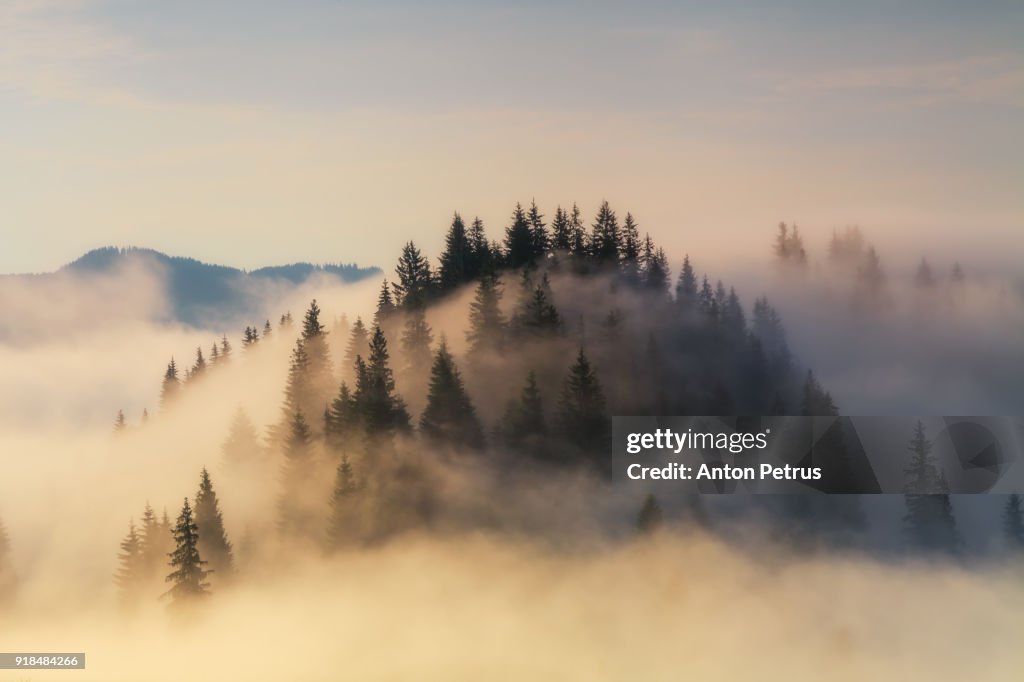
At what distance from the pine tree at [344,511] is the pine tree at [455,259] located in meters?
28.7

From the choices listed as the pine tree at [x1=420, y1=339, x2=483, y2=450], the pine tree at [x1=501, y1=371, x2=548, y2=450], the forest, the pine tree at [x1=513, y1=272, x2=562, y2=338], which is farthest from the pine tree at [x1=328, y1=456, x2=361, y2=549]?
the pine tree at [x1=513, y1=272, x2=562, y2=338]

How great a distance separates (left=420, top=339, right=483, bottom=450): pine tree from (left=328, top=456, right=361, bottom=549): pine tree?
9193 millimetres

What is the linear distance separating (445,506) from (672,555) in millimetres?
25086

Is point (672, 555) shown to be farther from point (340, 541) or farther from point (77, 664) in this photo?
point (77, 664)

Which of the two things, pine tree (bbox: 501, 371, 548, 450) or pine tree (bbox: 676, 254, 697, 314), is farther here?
pine tree (bbox: 676, 254, 697, 314)

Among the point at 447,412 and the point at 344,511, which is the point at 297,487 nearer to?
the point at 344,511

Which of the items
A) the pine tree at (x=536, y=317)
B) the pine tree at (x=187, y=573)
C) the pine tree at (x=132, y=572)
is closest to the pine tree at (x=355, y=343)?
the pine tree at (x=536, y=317)

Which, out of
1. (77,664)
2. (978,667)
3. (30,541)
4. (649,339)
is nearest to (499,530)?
(649,339)

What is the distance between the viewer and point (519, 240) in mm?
143500

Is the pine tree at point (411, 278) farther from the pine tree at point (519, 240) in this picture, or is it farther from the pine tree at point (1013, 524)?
the pine tree at point (1013, 524)

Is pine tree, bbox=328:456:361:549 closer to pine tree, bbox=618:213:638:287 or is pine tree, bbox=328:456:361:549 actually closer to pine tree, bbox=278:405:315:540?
pine tree, bbox=278:405:315:540

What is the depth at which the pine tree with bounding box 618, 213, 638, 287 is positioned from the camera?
488 ft

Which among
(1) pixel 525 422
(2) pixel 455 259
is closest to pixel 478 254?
(2) pixel 455 259

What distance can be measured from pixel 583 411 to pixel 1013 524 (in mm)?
66778
